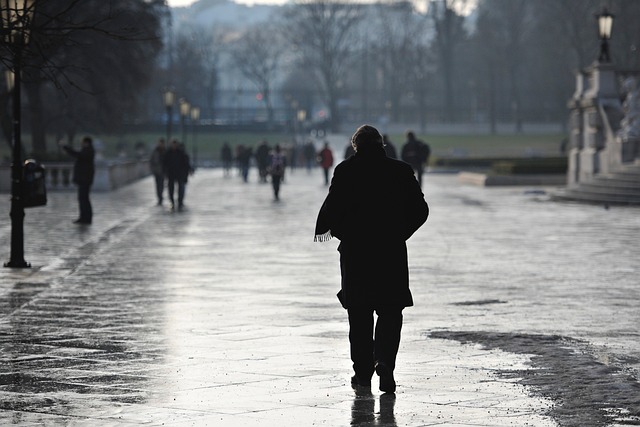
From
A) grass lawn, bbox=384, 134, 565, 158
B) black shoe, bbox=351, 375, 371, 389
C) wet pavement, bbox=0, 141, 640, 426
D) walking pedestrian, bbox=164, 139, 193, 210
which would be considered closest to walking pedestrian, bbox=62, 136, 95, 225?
wet pavement, bbox=0, 141, 640, 426

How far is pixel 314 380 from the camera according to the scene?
904 cm

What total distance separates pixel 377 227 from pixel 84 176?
58.4 feet

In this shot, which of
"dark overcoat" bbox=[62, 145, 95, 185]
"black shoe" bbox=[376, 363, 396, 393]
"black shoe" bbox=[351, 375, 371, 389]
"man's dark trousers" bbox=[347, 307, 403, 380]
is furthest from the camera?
"dark overcoat" bbox=[62, 145, 95, 185]

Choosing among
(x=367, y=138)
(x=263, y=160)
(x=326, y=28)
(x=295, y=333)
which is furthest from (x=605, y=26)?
(x=326, y=28)

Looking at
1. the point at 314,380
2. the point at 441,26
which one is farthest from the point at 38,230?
the point at 441,26

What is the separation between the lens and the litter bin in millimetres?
17172

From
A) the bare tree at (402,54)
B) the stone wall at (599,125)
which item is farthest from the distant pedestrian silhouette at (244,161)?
the bare tree at (402,54)

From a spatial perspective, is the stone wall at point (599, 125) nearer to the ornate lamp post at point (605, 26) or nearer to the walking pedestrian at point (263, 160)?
the ornate lamp post at point (605, 26)

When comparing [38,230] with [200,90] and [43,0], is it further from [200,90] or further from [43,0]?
[200,90]

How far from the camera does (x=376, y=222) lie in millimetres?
8633

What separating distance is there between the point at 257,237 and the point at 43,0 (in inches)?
342

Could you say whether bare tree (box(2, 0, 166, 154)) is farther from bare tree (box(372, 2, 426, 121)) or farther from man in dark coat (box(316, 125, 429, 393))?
bare tree (box(372, 2, 426, 121))

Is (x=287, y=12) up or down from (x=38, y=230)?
up

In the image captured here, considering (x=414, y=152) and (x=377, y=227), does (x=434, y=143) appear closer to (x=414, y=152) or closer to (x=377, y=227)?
(x=414, y=152)
